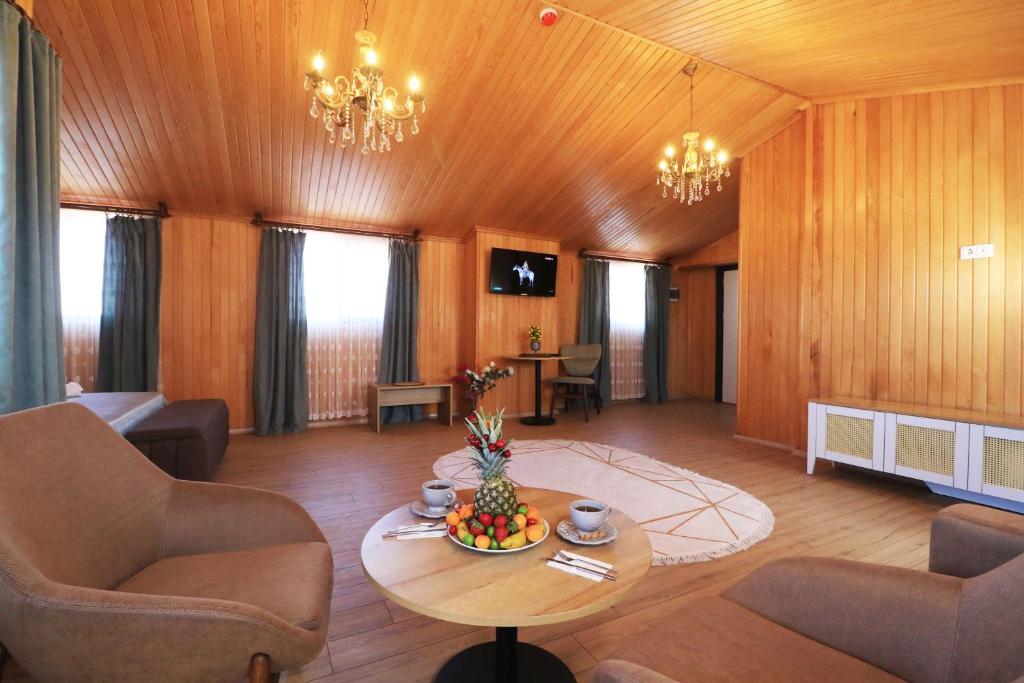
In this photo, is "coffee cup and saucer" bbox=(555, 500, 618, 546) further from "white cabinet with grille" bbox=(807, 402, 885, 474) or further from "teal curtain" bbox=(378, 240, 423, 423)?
"teal curtain" bbox=(378, 240, 423, 423)

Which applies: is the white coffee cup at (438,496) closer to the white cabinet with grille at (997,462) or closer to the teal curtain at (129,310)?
the white cabinet with grille at (997,462)

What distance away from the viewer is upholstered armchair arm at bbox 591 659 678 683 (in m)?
0.82

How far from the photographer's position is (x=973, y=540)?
1289 mm

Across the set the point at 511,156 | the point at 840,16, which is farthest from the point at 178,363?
the point at 840,16

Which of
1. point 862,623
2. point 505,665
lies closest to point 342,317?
point 505,665

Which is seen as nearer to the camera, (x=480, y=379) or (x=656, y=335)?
(x=480, y=379)

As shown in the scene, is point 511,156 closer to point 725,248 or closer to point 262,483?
point 262,483

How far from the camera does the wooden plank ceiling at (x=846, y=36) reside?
9.24 feet

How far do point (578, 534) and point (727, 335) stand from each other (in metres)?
7.49

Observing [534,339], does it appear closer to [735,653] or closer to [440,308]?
[440,308]

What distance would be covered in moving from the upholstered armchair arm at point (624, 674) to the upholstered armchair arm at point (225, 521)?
1110 millimetres

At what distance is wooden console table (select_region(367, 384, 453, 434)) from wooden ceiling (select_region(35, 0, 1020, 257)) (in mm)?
2078

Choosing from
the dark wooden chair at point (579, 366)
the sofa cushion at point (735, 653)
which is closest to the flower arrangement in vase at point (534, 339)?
the dark wooden chair at point (579, 366)

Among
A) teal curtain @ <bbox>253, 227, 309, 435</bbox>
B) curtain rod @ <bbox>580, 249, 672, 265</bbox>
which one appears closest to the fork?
teal curtain @ <bbox>253, 227, 309, 435</bbox>
